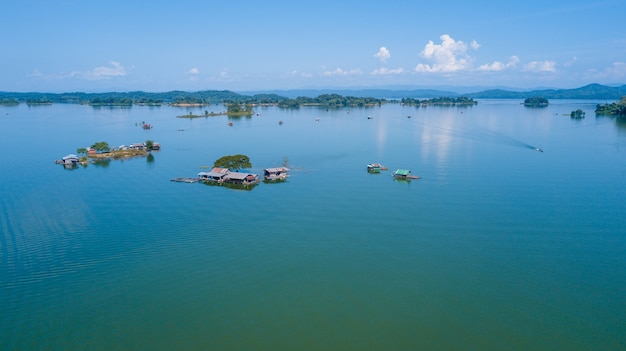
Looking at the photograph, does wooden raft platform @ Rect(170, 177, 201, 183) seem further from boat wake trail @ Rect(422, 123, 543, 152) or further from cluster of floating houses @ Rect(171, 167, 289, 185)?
boat wake trail @ Rect(422, 123, 543, 152)

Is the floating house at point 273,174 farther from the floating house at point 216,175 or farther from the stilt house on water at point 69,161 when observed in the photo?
the stilt house on water at point 69,161

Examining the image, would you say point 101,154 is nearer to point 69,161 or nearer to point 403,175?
point 69,161

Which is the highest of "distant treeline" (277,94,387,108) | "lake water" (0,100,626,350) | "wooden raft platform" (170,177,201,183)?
"distant treeline" (277,94,387,108)

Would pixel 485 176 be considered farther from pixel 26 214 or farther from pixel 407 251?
pixel 26 214

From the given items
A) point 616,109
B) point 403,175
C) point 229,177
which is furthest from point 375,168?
point 616,109

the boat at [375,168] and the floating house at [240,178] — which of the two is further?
the boat at [375,168]

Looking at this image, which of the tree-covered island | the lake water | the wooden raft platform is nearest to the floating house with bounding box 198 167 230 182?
the wooden raft platform

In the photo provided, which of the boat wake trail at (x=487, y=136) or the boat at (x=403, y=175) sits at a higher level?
the boat wake trail at (x=487, y=136)

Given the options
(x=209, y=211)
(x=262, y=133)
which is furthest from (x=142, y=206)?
(x=262, y=133)

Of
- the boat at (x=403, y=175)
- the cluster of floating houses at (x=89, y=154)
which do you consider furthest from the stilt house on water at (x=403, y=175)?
the cluster of floating houses at (x=89, y=154)

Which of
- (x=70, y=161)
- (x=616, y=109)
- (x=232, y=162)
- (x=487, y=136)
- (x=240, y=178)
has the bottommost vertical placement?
(x=240, y=178)
